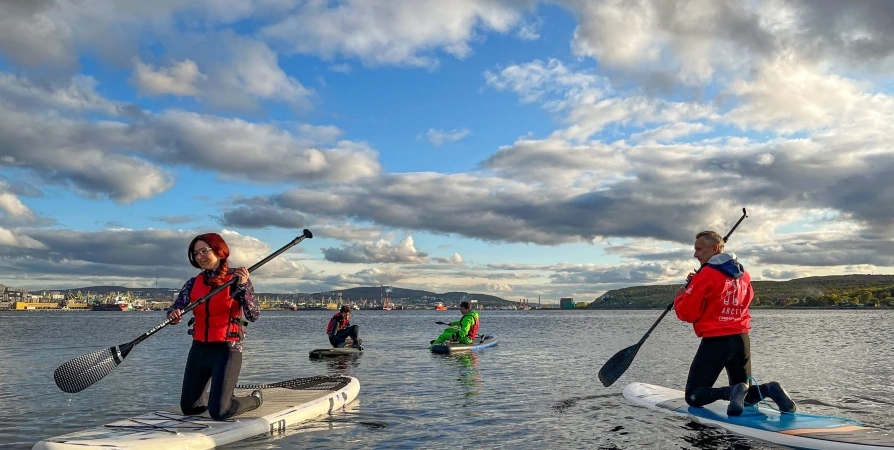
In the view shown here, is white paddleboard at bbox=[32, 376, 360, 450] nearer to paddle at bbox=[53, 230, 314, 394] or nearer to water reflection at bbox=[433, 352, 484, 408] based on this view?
paddle at bbox=[53, 230, 314, 394]

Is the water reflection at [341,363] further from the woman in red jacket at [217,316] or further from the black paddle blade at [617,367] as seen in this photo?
the woman in red jacket at [217,316]

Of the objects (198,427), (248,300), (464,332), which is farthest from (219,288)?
(464,332)

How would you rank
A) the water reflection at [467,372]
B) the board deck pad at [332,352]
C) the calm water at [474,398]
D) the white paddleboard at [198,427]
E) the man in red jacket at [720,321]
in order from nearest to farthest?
the white paddleboard at [198,427]
the man in red jacket at [720,321]
the calm water at [474,398]
the water reflection at [467,372]
the board deck pad at [332,352]

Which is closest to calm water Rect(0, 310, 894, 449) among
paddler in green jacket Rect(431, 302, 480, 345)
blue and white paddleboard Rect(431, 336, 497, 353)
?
blue and white paddleboard Rect(431, 336, 497, 353)

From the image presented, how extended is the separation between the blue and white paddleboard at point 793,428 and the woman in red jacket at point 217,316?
24.4ft

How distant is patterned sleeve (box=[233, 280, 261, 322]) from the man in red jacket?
6.33m

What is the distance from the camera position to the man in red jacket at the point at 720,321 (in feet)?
32.2

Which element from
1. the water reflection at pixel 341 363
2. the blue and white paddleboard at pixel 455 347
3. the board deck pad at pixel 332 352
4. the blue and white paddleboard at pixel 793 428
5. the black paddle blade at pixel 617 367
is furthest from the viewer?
the blue and white paddleboard at pixel 455 347

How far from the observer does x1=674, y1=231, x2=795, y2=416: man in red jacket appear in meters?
9.81

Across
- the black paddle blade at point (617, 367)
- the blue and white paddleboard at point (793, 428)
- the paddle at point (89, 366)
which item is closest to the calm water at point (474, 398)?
the blue and white paddleboard at point (793, 428)

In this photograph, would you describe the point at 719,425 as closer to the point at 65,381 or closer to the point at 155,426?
the point at 155,426

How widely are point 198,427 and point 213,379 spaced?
680 millimetres

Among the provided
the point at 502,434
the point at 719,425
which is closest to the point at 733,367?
the point at 719,425

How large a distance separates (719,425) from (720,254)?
2.78 m
